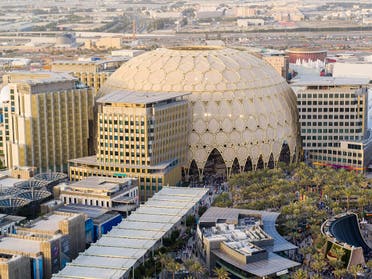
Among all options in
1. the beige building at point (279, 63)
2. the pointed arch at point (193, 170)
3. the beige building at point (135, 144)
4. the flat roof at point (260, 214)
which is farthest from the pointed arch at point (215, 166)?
the beige building at point (279, 63)

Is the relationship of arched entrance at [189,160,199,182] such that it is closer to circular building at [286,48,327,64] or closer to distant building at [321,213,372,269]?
distant building at [321,213,372,269]

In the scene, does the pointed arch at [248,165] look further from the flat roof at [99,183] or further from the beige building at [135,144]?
the flat roof at [99,183]

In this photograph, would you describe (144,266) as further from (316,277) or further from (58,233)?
(316,277)

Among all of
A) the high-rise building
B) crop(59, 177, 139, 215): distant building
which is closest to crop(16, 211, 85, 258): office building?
crop(59, 177, 139, 215): distant building

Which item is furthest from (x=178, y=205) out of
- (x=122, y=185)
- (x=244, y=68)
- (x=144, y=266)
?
(x=244, y=68)

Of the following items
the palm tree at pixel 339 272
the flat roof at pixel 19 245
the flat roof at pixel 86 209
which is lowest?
the palm tree at pixel 339 272

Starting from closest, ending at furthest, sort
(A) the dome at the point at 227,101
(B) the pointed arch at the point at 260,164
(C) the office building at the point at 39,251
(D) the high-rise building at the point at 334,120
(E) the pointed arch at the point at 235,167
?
(C) the office building at the point at 39,251, (A) the dome at the point at 227,101, (E) the pointed arch at the point at 235,167, (B) the pointed arch at the point at 260,164, (D) the high-rise building at the point at 334,120
